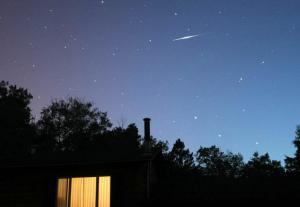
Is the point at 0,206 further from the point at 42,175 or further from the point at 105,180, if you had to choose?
the point at 105,180

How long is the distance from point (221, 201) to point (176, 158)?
38876mm

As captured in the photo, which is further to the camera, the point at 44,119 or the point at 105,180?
the point at 44,119

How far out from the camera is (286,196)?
13.2 meters

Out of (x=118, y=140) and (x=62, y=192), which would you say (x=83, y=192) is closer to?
(x=62, y=192)

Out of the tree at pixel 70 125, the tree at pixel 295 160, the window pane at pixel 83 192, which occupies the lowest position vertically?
the window pane at pixel 83 192

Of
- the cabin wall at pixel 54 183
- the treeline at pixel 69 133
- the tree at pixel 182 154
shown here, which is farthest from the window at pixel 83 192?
the tree at pixel 182 154

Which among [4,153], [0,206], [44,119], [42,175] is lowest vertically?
[0,206]

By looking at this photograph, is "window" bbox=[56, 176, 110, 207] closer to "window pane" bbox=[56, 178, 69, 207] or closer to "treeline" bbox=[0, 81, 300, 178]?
"window pane" bbox=[56, 178, 69, 207]

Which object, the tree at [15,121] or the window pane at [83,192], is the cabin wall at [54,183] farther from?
the tree at [15,121]

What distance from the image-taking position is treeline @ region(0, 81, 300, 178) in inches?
1619

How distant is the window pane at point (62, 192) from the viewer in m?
15.5

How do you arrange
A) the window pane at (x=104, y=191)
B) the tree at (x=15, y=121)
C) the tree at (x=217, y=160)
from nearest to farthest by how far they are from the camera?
the window pane at (x=104, y=191)
the tree at (x=15, y=121)
the tree at (x=217, y=160)

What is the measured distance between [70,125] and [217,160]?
78.9ft

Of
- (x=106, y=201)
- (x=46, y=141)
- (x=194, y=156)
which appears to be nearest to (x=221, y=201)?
(x=106, y=201)
